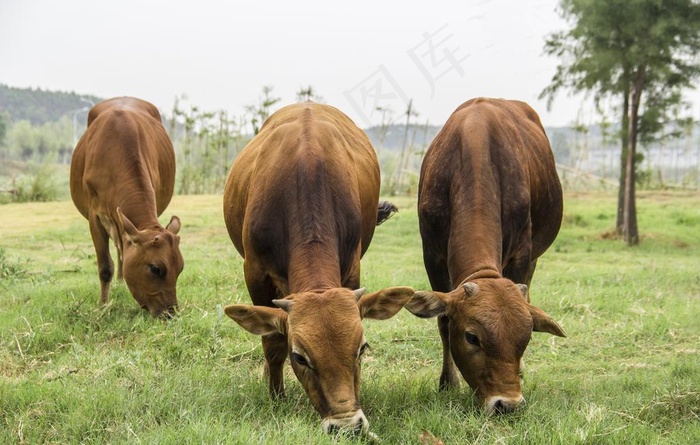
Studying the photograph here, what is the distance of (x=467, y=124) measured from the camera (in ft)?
17.8

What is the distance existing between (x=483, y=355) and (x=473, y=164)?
1.60 m

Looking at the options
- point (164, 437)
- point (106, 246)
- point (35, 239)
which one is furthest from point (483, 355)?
point (35, 239)

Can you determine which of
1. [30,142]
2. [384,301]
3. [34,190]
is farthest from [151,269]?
[30,142]

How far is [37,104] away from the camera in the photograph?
7962 cm

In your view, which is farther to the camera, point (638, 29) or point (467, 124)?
point (638, 29)

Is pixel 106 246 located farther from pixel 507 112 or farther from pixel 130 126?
pixel 507 112

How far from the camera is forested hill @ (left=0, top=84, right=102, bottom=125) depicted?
2981 inches

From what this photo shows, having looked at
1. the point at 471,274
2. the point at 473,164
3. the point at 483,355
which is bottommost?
the point at 483,355

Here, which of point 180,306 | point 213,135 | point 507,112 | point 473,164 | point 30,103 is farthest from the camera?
point 30,103

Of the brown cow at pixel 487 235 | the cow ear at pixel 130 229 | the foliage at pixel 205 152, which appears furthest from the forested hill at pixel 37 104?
the brown cow at pixel 487 235

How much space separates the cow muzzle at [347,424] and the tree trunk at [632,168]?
12.9 meters

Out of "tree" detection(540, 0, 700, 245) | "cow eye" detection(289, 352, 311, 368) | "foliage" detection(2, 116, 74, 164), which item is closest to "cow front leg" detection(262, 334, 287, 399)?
"cow eye" detection(289, 352, 311, 368)

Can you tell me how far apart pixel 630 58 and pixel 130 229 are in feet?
37.8

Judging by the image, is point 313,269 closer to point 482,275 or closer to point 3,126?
point 482,275
